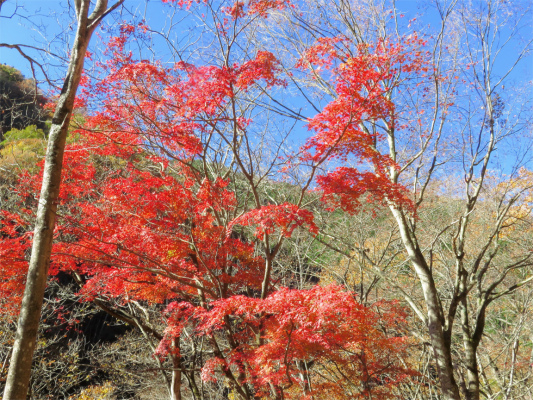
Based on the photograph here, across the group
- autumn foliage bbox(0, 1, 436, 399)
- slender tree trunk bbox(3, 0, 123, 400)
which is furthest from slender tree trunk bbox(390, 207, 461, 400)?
slender tree trunk bbox(3, 0, 123, 400)

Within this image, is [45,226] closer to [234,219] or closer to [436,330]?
[234,219]

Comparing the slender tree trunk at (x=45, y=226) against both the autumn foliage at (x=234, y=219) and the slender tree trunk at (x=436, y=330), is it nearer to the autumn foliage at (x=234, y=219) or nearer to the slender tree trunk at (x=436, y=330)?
the autumn foliage at (x=234, y=219)

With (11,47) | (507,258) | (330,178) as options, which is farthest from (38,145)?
(507,258)

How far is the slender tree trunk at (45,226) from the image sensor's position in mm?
3270

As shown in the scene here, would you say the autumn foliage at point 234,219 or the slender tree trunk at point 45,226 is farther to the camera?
the autumn foliage at point 234,219

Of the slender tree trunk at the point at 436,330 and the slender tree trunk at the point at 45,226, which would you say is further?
the slender tree trunk at the point at 436,330

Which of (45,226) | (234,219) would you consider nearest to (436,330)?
(234,219)

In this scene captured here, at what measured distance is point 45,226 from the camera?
143 inches

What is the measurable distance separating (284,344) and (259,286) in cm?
190

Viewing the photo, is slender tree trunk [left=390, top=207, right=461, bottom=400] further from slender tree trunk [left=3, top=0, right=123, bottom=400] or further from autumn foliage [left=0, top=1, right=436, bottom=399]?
slender tree trunk [left=3, top=0, right=123, bottom=400]

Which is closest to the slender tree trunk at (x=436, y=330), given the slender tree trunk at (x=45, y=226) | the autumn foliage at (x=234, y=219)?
the autumn foliage at (x=234, y=219)

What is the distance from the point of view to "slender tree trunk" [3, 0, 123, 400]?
3270mm

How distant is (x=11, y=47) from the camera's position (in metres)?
4.07

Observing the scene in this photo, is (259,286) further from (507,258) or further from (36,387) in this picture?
(507,258)
